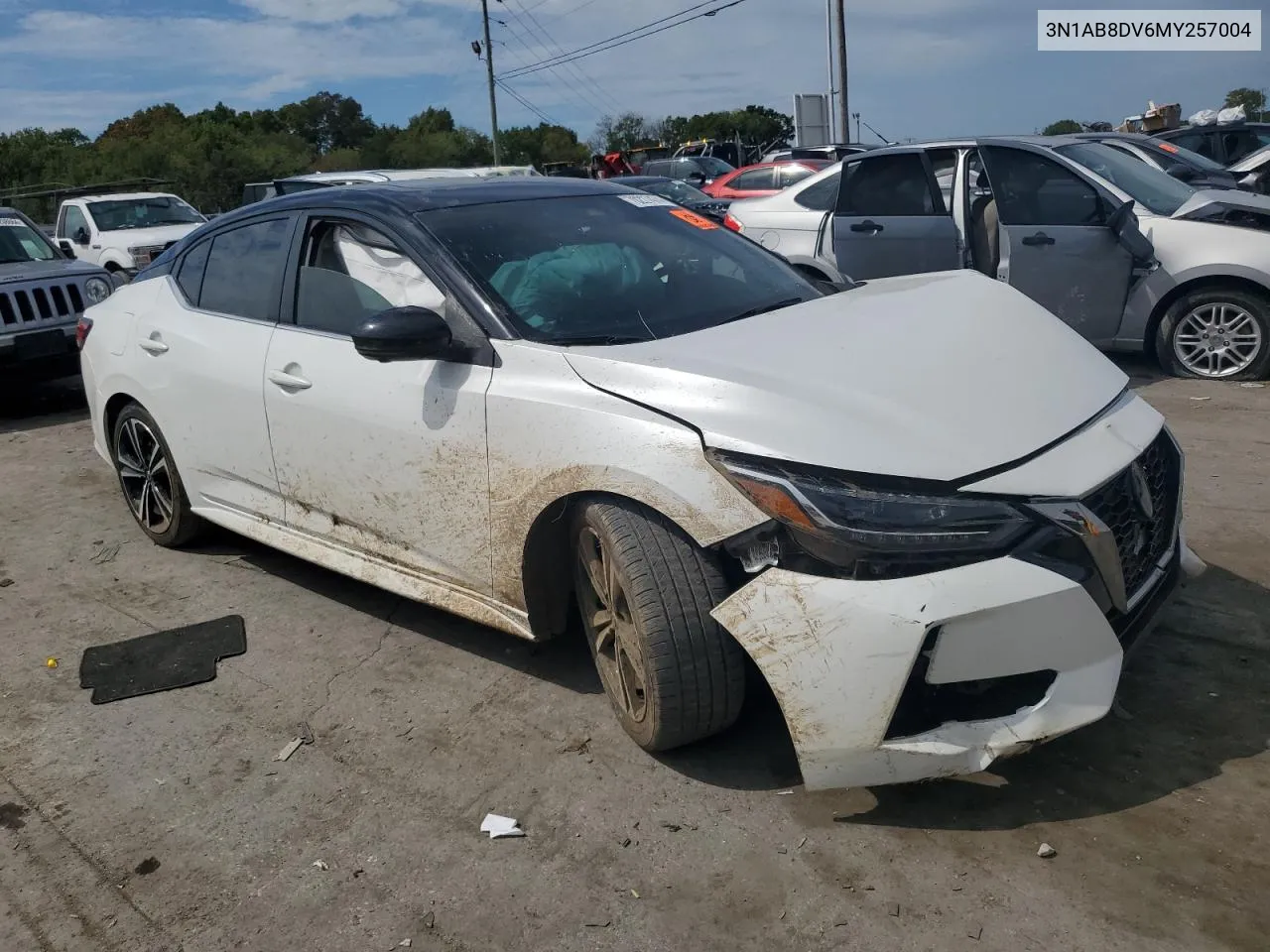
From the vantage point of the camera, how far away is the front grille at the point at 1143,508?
9.15 ft

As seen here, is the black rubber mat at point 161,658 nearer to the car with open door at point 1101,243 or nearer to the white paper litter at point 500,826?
the white paper litter at point 500,826

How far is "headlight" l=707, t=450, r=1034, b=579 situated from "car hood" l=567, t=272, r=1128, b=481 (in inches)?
2.5

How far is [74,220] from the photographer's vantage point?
15148 mm

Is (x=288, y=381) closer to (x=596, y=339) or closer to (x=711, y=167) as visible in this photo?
(x=596, y=339)

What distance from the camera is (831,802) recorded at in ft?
9.60

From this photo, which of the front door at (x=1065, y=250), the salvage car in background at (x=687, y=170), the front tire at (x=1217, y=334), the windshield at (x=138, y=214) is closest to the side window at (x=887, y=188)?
the front door at (x=1065, y=250)

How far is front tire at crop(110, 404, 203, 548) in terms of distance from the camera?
16.3 ft

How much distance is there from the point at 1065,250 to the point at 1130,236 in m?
0.41

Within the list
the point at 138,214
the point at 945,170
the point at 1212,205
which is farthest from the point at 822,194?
the point at 138,214

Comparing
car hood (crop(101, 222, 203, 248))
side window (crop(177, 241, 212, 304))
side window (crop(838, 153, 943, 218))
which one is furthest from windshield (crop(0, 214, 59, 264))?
side window (crop(838, 153, 943, 218))

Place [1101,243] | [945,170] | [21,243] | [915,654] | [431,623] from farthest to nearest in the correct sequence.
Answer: [21,243]
[945,170]
[1101,243]
[431,623]
[915,654]

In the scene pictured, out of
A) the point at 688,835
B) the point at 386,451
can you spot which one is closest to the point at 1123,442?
the point at 688,835

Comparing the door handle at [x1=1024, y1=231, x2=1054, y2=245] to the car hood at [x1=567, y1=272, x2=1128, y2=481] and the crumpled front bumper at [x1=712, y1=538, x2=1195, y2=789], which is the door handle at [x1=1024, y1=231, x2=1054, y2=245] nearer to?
the car hood at [x1=567, y1=272, x2=1128, y2=481]

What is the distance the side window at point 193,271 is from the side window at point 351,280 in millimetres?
869
